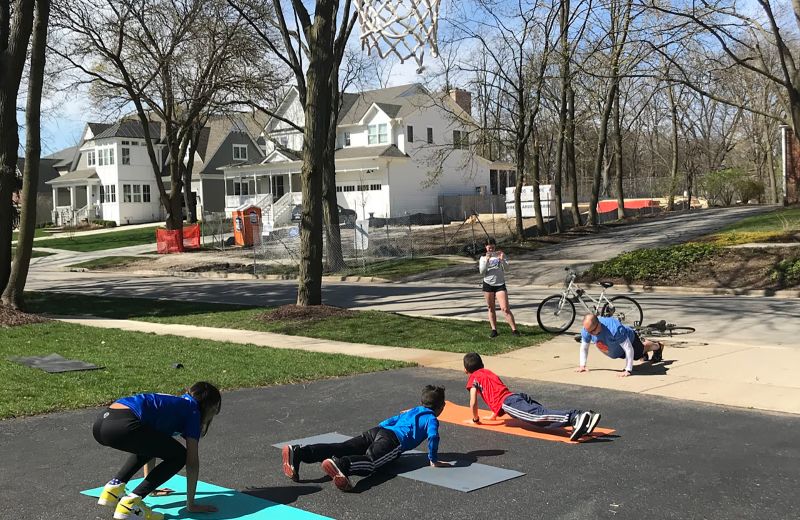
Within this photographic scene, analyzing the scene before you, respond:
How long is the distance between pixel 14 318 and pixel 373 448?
12.9 metres

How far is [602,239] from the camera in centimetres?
3506

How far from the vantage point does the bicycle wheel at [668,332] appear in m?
12.5

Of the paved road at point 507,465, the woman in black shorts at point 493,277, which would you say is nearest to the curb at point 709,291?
the woman in black shorts at point 493,277

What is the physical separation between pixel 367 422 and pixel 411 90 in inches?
2017

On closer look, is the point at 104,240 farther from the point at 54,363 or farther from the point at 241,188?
the point at 54,363

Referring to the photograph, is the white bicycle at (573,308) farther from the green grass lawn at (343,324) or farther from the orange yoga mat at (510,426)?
the orange yoga mat at (510,426)

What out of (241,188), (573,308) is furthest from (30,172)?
(241,188)

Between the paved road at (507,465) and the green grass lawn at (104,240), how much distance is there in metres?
41.9

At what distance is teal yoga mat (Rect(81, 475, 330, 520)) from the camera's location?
5426 millimetres

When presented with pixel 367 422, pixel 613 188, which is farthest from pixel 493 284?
pixel 613 188

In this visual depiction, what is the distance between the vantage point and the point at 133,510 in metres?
5.19

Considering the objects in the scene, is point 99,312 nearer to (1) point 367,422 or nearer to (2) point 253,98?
(1) point 367,422

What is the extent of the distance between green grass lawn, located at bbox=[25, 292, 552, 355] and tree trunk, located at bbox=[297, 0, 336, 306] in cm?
126

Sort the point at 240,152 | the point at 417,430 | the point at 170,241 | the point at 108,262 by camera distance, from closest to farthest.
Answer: the point at 417,430
the point at 108,262
the point at 170,241
the point at 240,152
